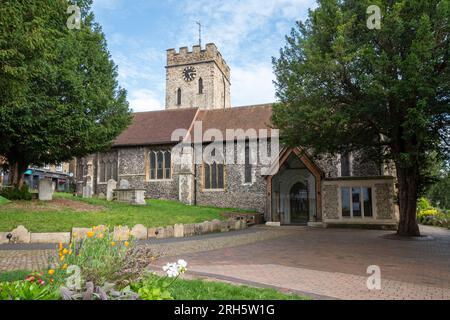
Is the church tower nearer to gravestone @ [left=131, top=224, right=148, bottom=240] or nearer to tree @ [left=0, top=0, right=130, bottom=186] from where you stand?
tree @ [left=0, top=0, right=130, bottom=186]

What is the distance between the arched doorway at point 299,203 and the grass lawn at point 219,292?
2073cm

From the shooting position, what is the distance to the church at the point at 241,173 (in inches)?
871

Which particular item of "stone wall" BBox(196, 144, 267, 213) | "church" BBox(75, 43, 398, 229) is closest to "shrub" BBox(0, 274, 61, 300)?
"church" BBox(75, 43, 398, 229)

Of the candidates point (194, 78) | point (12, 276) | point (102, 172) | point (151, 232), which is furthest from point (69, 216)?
point (194, 78)

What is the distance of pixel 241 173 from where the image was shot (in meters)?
27.5

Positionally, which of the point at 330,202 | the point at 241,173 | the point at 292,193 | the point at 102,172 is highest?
the point at 102,172

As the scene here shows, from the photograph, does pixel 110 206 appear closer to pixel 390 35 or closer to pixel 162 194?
pixel 162 194

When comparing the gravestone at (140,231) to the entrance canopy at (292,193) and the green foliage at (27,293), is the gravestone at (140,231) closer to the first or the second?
the green foliage at (27,293)

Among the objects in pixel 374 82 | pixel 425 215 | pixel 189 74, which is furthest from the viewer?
pixel 189 74

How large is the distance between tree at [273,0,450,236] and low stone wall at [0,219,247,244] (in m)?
6.17

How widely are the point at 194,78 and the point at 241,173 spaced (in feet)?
62.6

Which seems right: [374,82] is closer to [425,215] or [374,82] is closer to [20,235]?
[20,235]

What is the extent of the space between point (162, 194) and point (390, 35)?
21.4 m
